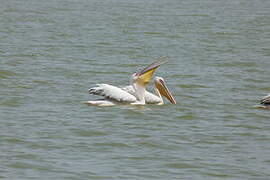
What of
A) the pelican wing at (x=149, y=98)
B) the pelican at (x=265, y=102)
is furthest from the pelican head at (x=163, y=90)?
the pelican at (x=265, y=102)

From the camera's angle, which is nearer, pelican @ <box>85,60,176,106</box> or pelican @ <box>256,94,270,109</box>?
pelican @ <box>85,60,176,106</box>

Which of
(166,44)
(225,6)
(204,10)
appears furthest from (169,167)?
(225,6)

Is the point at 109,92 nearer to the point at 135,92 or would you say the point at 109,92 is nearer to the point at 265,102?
the point at 135,92

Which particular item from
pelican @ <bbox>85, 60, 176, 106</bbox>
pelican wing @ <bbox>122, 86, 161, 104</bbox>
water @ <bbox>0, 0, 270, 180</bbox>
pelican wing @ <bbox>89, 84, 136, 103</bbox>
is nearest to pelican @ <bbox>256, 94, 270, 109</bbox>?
water @ <bbox>0, 0, 270, 180</bbox>

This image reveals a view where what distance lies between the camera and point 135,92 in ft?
28.9

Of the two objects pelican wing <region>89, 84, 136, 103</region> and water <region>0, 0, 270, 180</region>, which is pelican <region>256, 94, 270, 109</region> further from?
pelican wing <region>89, 84, 136, 103</region>

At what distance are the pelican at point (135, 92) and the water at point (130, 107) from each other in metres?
0.11

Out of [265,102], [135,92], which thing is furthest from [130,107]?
[265,102]

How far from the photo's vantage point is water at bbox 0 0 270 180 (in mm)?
6066

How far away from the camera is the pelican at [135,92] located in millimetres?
8427

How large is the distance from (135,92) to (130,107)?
26cm

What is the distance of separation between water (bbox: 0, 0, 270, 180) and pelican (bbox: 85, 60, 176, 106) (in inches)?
4.3

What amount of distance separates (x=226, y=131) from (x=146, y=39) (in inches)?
360

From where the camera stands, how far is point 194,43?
15.8 meters
